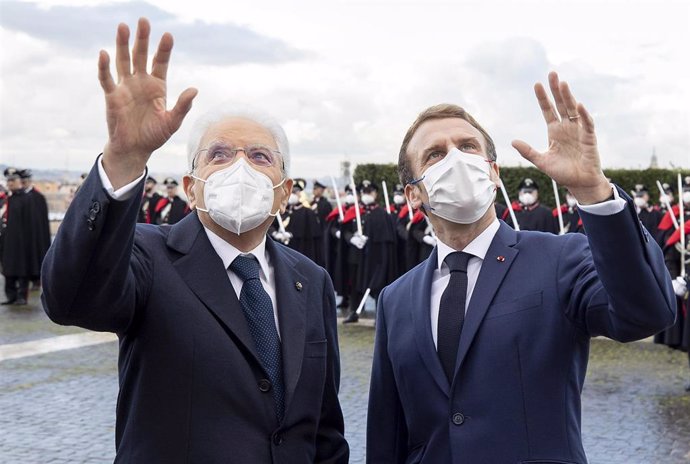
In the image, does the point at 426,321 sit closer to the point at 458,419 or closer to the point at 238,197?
the point at 458,419

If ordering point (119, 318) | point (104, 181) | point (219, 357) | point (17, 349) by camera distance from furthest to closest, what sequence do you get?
1. point (17, 349)
2. point (219, 357)
3. point (119, 318)
4. point (104, 181)

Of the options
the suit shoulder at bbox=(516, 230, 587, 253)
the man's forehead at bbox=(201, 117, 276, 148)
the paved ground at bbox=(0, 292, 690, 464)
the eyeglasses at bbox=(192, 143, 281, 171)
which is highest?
the man's forehead at bbox=(201, 117, 276, 148)

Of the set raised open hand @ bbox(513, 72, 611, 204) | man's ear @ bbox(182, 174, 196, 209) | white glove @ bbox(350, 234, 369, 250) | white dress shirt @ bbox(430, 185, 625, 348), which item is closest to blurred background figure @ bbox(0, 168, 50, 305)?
white glove @ bbox(350, 234, 369, 250)

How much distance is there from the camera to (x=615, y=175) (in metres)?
21.8

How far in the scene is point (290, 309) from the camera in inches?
113

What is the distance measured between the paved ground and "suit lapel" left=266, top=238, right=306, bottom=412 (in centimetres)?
364

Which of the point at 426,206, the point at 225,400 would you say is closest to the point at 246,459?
the point at 225,400

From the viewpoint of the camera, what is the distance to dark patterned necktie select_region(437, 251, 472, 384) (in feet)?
9.16

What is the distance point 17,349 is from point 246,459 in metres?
9.52

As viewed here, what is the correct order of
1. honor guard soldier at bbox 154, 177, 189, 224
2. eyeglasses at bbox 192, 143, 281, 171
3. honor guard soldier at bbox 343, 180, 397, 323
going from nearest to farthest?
A: 1. eyeglasses at bbox 192, 143, 281, 171
2. honor guard soldier at bbox 343, 180, 397, 323
3. honor guard soldier at bbox 154, 177, 189, 224

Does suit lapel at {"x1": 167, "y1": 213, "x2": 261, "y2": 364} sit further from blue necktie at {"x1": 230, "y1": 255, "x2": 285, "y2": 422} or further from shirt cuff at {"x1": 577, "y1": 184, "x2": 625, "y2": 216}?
shirt cuff at {"x1": 577, "y1": 184, "x2": 625, "y2": 216}

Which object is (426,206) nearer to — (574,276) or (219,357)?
(574,276)

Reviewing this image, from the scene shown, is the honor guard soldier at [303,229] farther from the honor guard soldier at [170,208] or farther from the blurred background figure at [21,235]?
the blurred background figure at [21,235]

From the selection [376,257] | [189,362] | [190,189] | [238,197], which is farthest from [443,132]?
[376,257]
